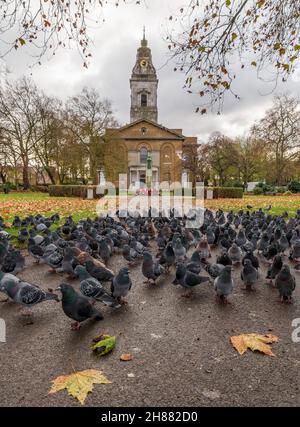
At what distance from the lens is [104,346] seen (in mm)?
2920

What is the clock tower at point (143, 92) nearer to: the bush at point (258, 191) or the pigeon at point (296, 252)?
the bush at point (258, 191)

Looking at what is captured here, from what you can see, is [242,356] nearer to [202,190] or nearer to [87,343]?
[87,343]

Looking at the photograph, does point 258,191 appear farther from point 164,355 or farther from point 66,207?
point 164,355

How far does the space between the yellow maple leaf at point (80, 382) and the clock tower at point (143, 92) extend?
71.0 m

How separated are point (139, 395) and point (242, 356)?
1109 millimetres

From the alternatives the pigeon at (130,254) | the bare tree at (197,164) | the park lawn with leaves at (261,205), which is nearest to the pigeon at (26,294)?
the pigeon at (130,254)

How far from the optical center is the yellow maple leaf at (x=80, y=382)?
7.57 ft

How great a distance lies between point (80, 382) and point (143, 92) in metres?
73.8

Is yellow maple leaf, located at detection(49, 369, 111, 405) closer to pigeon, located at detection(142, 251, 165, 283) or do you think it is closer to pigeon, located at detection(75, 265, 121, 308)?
pigeon, located at detection(75, 265, 121, 308)

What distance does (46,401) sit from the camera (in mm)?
2229

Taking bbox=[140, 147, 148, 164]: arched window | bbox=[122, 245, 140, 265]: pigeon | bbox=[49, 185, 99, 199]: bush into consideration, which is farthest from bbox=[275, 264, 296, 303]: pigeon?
bbox=[140, 147, 148, 164]: arched window

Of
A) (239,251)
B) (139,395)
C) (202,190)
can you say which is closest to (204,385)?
(139,395)

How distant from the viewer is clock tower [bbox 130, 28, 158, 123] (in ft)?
229

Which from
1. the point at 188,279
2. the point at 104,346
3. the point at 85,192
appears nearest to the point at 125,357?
the point at 104,346
